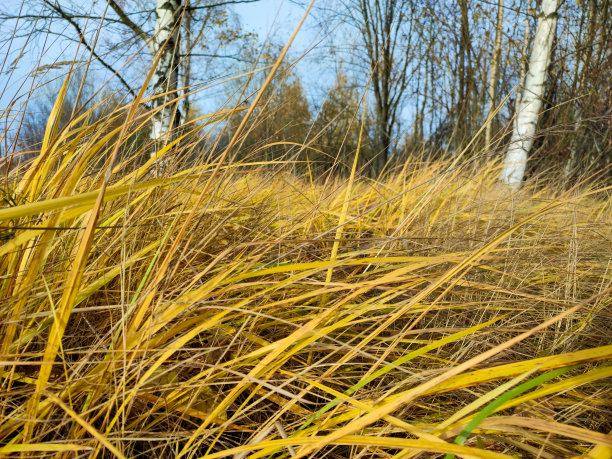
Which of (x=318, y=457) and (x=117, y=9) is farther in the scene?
(x=117, y=9)

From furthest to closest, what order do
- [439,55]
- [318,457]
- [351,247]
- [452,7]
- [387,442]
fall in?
[439,55] → [452,7] → [351,247] → [318,457] → [387,442]

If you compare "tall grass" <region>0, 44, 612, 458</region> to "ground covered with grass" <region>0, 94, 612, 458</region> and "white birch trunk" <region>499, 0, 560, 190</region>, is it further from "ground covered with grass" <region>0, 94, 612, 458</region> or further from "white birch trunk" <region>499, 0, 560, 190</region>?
"white birch trunk" <region>499, 0, 560, 190</region>

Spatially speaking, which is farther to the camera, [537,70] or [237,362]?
[537,70]

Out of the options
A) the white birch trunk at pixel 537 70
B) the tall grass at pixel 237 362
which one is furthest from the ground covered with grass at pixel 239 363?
the white birch trunk at pixel 537 70

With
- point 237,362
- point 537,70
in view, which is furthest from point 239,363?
point 537,70

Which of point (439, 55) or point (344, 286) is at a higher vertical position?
point (439, 55)

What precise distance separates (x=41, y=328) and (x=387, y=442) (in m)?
0.44

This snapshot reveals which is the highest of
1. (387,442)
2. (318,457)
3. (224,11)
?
(224,11)

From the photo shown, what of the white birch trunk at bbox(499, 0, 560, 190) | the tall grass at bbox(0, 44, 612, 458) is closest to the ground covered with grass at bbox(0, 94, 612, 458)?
the tall grass at bbox(0, 44, 612, 458)

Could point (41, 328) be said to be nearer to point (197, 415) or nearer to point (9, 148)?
point (197, 415)

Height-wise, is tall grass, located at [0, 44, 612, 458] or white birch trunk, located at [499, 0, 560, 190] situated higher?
white birch trunk, located at [499, 0, 560, 190]

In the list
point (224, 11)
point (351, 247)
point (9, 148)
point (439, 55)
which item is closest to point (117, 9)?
point (224, 11)

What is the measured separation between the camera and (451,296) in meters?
0.67

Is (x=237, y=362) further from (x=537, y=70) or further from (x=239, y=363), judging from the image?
(x=537, y=70)
